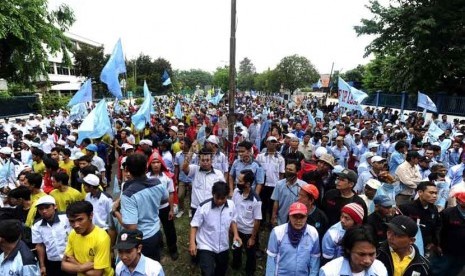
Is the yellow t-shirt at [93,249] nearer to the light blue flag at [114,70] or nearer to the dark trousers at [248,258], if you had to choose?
the dark trousers at [248,258]

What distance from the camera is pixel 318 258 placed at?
317 centimetres

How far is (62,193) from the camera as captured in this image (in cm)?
441

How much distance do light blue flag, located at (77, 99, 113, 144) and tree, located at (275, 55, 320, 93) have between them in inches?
1492

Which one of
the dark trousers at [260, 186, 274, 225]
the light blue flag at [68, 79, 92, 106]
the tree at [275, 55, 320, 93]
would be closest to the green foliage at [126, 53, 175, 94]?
the tree at [275, 55, 320, 93]

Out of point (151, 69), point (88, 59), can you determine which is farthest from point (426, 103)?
point (151, 69)

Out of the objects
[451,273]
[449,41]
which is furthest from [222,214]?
[449,41]

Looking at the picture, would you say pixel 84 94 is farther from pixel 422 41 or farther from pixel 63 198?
pixel 422 41

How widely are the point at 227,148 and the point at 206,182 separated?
3.53 meters

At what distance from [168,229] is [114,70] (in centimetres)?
556

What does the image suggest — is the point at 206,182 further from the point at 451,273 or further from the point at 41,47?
the point at 41,47

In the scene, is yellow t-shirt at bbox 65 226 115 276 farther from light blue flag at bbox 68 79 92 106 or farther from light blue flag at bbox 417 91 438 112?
light blue flag at bbox 417 91 438 112

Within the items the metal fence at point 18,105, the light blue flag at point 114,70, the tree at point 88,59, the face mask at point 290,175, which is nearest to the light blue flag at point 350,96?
the light blue flag at point 114,70

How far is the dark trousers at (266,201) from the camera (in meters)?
6.02

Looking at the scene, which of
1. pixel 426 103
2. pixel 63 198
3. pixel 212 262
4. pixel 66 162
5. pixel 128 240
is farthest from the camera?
pixel 426 103
